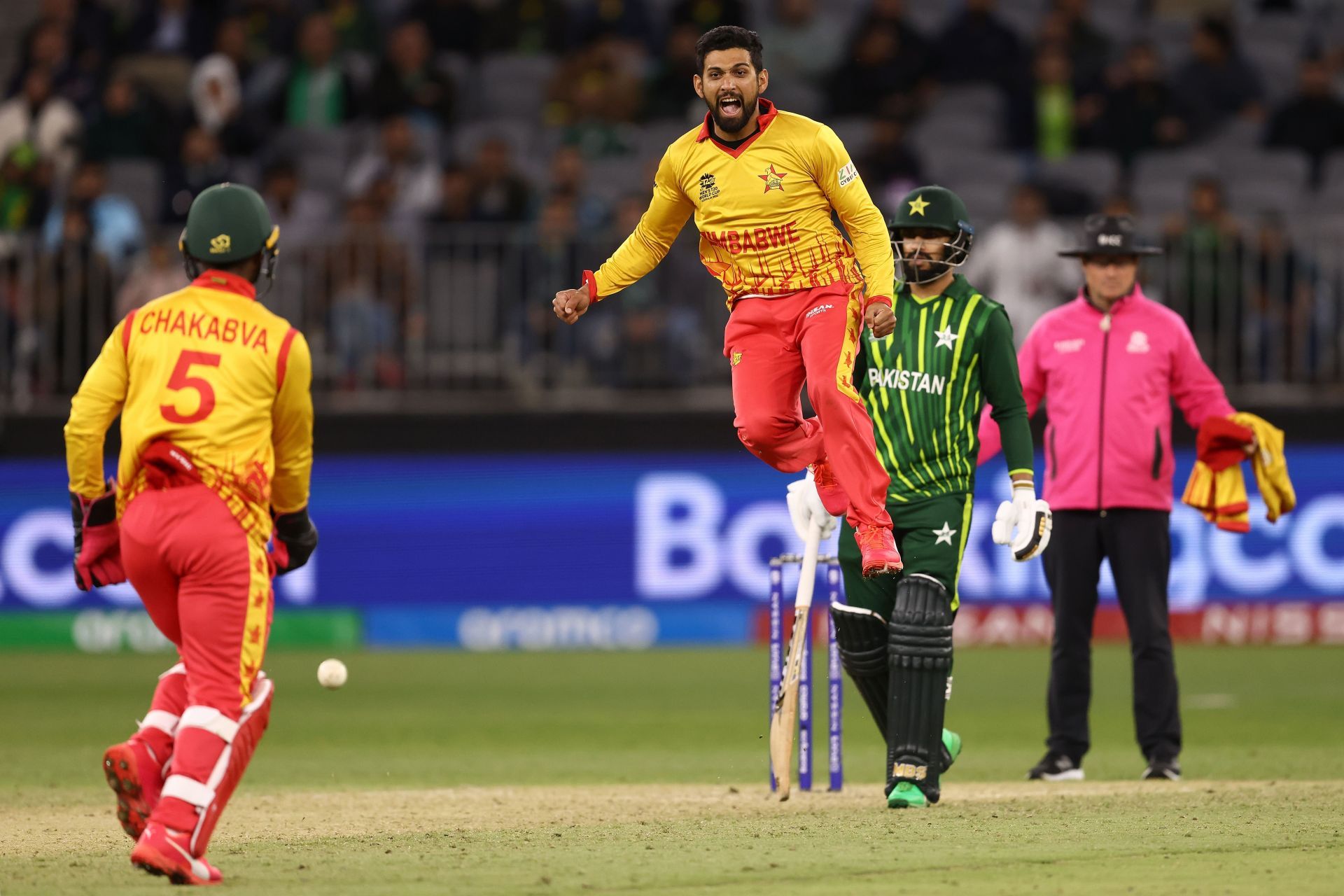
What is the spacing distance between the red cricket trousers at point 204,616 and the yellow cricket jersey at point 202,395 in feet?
0.33

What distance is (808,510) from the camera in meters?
8.27

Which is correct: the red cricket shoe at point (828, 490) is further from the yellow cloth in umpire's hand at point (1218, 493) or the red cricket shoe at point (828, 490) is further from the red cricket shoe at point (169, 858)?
the red cricket shoe at point (169, 858)

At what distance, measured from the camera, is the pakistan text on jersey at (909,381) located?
812 cm

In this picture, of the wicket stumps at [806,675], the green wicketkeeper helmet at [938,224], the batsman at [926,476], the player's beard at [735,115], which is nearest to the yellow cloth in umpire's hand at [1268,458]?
Result: the batsman at [926,476]

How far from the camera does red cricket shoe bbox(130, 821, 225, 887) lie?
6078 mm

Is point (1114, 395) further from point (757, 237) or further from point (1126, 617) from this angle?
point (757, 237)

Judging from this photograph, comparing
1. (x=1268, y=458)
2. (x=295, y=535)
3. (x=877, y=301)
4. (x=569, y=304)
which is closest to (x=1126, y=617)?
(x=1268, y=458)

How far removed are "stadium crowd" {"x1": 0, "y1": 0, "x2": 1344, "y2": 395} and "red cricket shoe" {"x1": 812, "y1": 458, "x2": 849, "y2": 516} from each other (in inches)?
320

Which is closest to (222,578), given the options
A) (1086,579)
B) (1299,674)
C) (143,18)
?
(1086,579)

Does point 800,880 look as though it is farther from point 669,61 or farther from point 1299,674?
point 669,61

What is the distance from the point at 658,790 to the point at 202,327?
3673 mm

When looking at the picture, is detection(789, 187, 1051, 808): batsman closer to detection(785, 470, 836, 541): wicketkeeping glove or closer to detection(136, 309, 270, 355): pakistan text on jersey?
detection(785, 470, 836, 541): wicketkeeping glove

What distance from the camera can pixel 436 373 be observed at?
652 inches

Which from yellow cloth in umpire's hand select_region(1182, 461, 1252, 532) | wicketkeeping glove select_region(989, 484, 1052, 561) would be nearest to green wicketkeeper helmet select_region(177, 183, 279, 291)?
wicketkeeping glove select_region(989, 484, 1052, 561)
